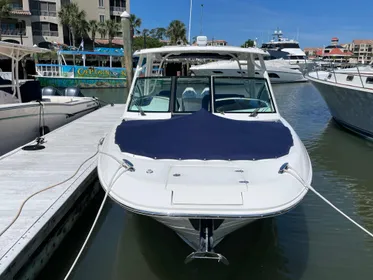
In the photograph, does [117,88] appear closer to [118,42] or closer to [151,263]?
[118,42]

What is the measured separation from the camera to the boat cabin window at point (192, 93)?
15.2 ft

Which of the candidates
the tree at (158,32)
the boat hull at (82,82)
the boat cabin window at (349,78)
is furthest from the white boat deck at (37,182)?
the tree at (158,32)

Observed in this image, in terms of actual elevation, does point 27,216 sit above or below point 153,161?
below

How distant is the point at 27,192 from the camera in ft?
13.5

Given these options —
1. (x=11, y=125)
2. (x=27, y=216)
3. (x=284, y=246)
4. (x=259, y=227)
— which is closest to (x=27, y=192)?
(x=27, y=216)

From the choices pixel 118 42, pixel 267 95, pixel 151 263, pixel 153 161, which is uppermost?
pixel 118 42

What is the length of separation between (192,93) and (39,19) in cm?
3869

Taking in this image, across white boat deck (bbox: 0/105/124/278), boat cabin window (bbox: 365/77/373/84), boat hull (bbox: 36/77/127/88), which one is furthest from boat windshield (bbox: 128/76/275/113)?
boat hull (bbox: 36/77/127/88)

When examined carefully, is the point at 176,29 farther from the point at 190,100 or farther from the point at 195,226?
the point at 195,226

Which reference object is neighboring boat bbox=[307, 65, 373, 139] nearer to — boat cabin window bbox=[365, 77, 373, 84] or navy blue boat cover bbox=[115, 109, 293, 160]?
boat cabin window bbox=[365, 77, 373, 84]

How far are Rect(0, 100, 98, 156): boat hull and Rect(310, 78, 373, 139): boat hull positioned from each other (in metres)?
7.90

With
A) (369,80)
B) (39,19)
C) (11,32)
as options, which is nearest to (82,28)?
(39,19)

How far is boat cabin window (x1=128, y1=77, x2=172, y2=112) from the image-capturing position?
462cm

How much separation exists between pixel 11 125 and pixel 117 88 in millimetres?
20398
